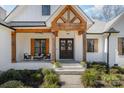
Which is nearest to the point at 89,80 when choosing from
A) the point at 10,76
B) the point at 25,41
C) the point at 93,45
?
the point at 10,76

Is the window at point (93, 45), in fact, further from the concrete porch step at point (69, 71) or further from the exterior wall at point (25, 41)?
the concrete porch step at point (69, 71)

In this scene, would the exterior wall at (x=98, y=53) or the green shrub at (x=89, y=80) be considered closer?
the green shrub at (x=89, y=80)

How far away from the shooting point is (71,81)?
543 inches

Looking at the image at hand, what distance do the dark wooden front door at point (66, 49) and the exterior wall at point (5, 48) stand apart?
4.75m

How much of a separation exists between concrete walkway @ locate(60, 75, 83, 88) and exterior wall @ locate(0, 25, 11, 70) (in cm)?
383

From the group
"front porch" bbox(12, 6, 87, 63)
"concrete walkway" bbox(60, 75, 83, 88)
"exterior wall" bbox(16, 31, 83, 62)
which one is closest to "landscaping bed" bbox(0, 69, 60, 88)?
"concrete walkway" bbox(60, 75, 83, 88)

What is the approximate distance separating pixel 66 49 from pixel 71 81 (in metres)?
7.77

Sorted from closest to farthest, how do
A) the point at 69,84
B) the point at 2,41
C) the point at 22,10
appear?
the point at 69,84 → the point at 2,41 → the point at 22,10

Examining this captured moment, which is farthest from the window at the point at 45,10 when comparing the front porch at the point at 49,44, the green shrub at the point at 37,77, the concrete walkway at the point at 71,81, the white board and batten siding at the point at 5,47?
the green shrub at the point at 37,77

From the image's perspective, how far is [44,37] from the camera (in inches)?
838

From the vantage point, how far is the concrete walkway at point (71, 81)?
12723 millimetres
